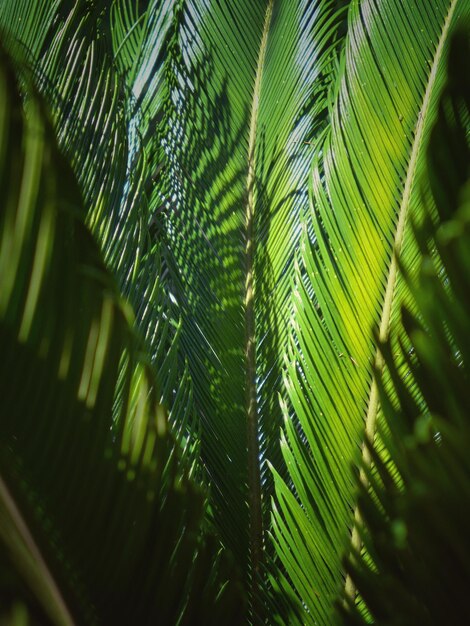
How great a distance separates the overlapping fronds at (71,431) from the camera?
708mm

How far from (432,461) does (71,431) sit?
43cm

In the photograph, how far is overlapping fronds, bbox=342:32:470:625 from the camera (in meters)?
0.75

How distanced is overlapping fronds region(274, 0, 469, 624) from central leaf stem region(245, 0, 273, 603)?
128 millimetres

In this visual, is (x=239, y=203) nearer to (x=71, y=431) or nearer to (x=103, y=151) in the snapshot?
(x=103, y=151)

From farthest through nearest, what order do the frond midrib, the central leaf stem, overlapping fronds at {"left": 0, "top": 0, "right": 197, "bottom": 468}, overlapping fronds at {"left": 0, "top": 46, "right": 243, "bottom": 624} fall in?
the central leaf stem, overlapping fronds at {"left": 0, "top": 0, "right": 197, "bottom": 468}, the frond midrib, overlapping fronds at {"left": 0, "top": 46, "right": 243, "bottom": 624}

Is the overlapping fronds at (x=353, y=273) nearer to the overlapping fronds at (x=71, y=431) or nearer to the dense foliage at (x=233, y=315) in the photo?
the dense foliage at (x=233, y=315)

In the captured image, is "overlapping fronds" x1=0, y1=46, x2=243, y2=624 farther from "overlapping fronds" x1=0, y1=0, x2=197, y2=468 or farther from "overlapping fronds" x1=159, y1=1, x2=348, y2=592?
"overlapping fronds" x1=159, y1=1, x2=348, y2=592

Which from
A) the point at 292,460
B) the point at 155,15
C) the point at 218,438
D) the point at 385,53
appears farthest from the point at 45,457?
the point at 155,15

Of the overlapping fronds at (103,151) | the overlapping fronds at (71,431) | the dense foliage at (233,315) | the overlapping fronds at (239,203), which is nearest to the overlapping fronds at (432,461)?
the dense foliage at (233,315)

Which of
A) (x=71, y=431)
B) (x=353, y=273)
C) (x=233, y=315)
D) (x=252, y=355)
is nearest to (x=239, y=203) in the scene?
(x=233, y=315)

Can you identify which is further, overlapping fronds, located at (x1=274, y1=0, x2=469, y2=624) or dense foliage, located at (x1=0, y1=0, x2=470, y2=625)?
overlapping fronds, located at (x1=274, y1=0, x2=469, y2=624)

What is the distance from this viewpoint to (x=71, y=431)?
2.65 feet

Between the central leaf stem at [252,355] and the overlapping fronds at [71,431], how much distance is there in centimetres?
59

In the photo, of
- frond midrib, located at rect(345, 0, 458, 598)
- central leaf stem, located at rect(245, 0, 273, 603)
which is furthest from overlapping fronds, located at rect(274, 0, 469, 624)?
central leaf stem, located at rect(245, 0, 273, 603)
